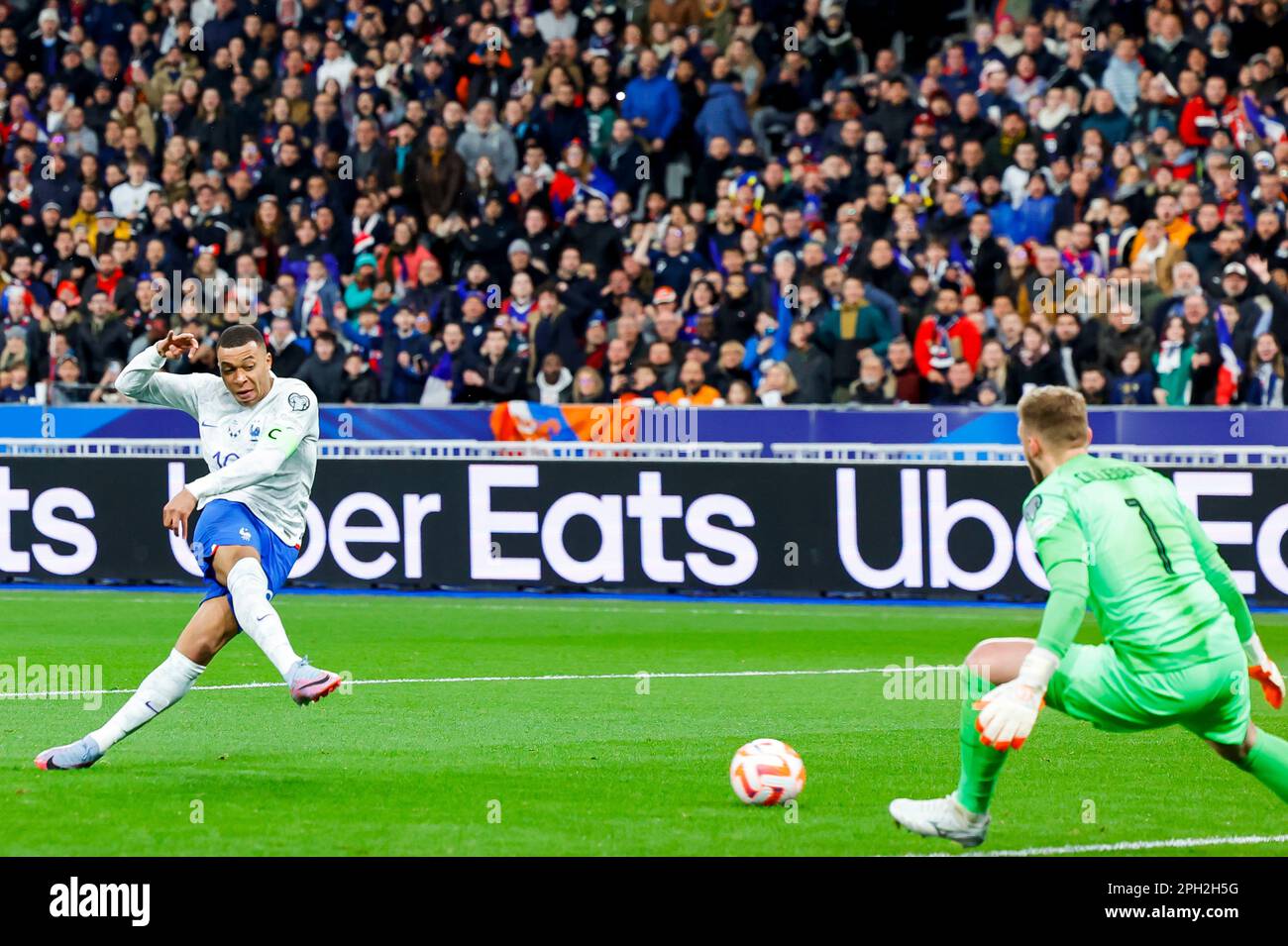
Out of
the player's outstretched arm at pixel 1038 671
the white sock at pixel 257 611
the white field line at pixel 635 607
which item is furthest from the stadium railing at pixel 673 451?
the player's outstretched arm at pixel 1038 671

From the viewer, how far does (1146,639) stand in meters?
6.61

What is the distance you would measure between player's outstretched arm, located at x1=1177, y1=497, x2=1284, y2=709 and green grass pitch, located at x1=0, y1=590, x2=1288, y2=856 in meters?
0.77

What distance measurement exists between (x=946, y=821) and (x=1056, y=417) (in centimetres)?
141

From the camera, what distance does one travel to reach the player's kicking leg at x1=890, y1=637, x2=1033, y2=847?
6711mm

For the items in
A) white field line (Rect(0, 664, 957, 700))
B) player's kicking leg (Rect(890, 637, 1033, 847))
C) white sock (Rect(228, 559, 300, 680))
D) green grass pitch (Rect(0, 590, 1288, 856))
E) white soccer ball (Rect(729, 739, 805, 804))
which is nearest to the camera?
player's kicking leg (Rect(890, 637, 1033, 847))

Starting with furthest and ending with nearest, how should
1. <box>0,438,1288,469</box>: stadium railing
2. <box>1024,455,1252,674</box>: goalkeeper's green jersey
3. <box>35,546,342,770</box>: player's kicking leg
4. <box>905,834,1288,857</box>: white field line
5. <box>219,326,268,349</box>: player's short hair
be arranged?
<box>0,438,1288,469</box>: stadium railing → <box>219,326,268,349</box>: player's short hair → <box>35,546,342,770</box>: player's kicking leg → <box>905,834,1288,857</box>: white field line → <box>1024,455,1252,674</box>: goalkeeper's green jersey

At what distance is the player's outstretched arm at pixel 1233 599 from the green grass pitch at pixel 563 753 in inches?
30.2

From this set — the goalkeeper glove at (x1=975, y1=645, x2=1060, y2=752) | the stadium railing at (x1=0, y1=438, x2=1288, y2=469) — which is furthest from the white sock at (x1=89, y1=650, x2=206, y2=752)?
the stadium railing at (x1=0, y1=438, x2=1288, y2=469)

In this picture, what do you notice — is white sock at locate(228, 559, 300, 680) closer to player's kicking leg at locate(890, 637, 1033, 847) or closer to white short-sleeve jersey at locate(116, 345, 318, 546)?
white short-sleeve jersey at locate(116, 345, 318, 546)

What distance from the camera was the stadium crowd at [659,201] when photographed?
17.9 metres

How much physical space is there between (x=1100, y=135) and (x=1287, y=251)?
233cm

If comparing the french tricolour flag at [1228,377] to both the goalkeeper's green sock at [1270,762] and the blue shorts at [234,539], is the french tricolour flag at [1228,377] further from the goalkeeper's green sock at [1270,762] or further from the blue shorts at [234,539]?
the goalkeeper's green sock at [1270,762]

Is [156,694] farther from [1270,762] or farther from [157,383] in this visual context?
[1270,762]

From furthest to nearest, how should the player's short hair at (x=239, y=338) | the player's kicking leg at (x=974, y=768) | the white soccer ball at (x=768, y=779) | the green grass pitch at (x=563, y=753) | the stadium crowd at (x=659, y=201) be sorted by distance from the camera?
the stadium crowd at (x=659, y=201), the player's short hair at (x=239, y=338), the white soccer ball at (x=768, y=779), the green grass pitch at (x=563, y=753), the player's kicking leg at (x=974, y=768)
